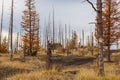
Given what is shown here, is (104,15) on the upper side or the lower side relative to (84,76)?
upper

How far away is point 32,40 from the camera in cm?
5644

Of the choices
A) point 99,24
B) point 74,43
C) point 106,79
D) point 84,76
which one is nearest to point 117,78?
point 106,79

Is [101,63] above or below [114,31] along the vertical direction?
below

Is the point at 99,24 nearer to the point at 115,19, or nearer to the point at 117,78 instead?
the point at 117,78

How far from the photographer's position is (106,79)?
13.0 m

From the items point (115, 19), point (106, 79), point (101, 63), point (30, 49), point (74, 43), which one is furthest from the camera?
point (74, 43)

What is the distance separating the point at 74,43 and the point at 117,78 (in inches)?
2993

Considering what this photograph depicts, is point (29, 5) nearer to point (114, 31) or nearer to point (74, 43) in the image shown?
point (114, 31)

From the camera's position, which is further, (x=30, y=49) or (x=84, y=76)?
(x=30, y=49)

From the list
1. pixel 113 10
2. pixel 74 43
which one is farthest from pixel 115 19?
pixel 74 43

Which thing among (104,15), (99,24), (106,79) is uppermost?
(104,15)

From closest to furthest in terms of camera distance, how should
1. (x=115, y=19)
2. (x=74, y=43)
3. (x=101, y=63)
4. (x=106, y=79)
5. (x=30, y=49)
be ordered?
(x=106, y=79)
(x=101, y=63)
(x=115, y=19)
(x=30, y=49)
(x=74, y=43)

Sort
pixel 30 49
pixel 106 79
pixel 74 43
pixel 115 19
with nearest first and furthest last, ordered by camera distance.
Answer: pixel 106 79 < pixel 115 19 < pixel 30 49 < pixel 74 43

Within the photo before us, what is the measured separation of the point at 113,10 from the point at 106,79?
31156 millimetres
